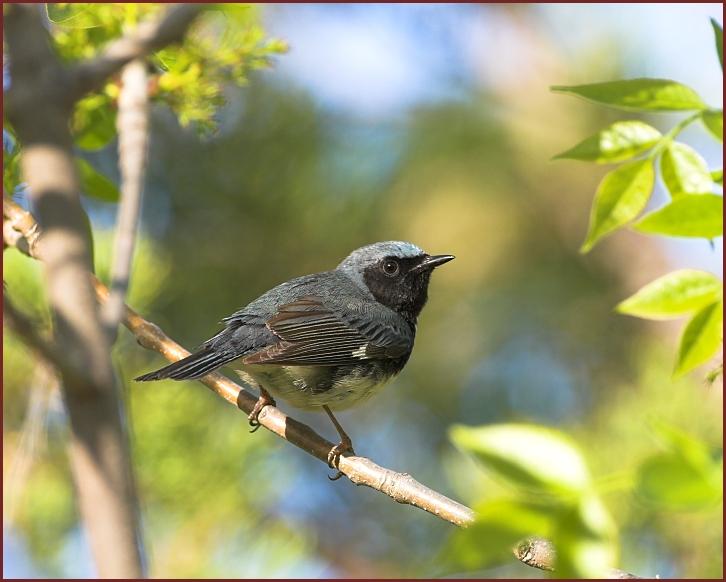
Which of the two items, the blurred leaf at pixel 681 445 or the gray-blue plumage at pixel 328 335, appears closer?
the blurred leaf at pixel 681 445

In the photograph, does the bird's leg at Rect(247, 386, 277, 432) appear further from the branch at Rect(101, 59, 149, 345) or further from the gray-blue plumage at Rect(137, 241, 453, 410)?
the branch at Rect(101, 59, 149, 345)

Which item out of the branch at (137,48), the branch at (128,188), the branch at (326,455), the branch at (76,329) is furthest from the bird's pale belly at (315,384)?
the branch at (76,329)

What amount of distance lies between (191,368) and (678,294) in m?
1.75

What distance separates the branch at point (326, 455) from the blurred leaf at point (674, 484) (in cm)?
71

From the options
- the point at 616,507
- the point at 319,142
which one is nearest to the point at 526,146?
the point at 319,142

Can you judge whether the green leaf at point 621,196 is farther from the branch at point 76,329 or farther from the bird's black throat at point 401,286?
the bird's black throat at point 401,286

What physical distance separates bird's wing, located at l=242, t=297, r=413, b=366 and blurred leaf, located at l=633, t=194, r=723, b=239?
2036 mm

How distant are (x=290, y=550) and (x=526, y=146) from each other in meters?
4.12

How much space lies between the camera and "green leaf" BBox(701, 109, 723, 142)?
1035 mm

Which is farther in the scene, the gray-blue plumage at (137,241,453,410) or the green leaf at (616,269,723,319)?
the gray-blue plumage at (137,241,453,410)

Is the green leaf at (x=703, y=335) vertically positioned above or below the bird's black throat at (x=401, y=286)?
above

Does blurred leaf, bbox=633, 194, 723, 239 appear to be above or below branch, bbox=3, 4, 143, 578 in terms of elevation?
above

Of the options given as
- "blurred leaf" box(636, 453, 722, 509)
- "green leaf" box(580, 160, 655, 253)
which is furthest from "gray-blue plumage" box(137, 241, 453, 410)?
"blurred leaf" box(636, 453, 722, 509)

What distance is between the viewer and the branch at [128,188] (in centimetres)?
101
